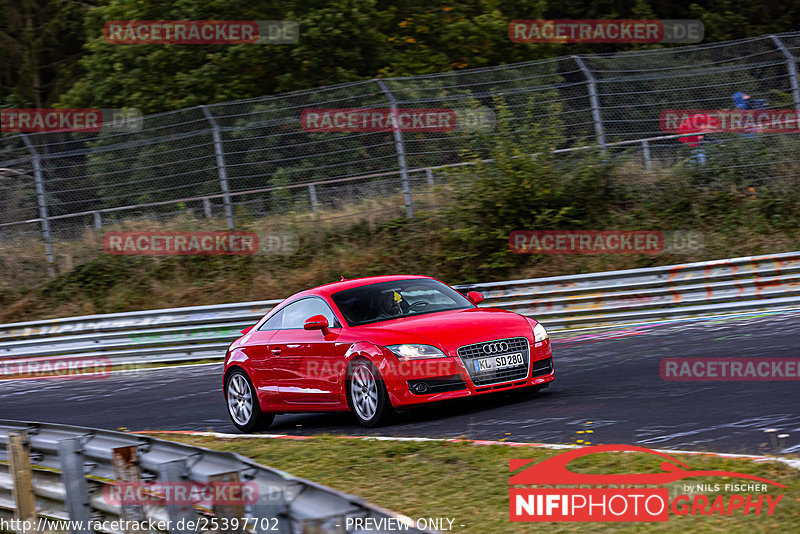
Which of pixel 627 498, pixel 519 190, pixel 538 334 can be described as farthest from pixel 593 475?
pixel 519 190

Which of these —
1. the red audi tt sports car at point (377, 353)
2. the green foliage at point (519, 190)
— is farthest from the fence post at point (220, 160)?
the red audi tt sports car at point (377, 353)

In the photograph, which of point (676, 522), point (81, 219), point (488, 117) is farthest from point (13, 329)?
point (676, 522)

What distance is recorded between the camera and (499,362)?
9.97 metres

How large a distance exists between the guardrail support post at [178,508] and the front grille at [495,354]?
482 centimetres

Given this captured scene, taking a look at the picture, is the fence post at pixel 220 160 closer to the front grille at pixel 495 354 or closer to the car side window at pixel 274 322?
the car side window at pixel 274 322

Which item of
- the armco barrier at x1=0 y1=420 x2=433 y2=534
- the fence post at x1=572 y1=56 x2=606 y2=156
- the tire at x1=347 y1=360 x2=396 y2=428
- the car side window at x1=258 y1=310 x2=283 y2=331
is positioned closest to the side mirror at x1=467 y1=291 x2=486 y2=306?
the tire at x1=347 y1=360 x2=396 y2=428

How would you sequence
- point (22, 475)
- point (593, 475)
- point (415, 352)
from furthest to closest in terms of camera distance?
point (415, 352) < point (22, 475) < point (593, 475)

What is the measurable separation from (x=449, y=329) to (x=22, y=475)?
4214 mm

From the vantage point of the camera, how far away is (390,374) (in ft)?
31.8

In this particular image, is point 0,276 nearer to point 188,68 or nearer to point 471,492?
point 188,68

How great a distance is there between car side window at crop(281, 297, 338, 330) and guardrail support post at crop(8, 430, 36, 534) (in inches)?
167

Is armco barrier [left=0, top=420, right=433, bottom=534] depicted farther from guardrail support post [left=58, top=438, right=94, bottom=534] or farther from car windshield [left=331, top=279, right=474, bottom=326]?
car windshield [left=331, top=279, right=474, bottom=326]

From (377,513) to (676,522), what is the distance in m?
2.25

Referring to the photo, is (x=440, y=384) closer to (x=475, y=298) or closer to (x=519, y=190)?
(x=475, y=298)
